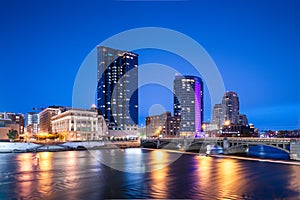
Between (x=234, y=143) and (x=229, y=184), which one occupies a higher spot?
(x=229, y=184)

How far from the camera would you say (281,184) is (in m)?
26.7

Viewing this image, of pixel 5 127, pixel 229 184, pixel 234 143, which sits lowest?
pixel 234 143

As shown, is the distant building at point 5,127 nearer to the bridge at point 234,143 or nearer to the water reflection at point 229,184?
the bridge at point 234,143

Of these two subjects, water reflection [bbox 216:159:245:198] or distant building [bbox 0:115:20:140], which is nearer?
water reflection [bbox 216:159:245:198]

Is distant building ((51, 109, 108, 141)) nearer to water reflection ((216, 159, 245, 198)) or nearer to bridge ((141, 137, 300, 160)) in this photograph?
bridge ((141, 137, 300, 160))

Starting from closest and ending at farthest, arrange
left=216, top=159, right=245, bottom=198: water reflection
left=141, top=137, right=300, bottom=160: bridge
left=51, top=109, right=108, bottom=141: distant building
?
left=216, top=159, right=245, bottom=198: water reflection < left=141, top=137, right=300, bottom=160: bridge < left=51, top=109, right=108, bottom=141: distant building

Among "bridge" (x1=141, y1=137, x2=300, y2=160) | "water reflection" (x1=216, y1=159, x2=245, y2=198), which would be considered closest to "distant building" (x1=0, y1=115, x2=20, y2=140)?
"bridge" (x1=141, y1=137, x2=300, y2=160)

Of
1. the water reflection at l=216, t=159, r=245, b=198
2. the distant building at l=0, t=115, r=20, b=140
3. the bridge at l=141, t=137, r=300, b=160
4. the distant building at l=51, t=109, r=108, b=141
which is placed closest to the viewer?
the water reflection at l=216, t=159, r=245, b=198

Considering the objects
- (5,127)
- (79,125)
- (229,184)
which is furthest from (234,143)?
(5,127)

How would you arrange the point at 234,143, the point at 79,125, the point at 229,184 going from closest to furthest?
1. the point at 229,184
2. the point at 234,143
3. the point at 79,125

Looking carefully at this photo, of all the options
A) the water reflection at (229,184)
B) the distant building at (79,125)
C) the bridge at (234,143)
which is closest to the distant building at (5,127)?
the distant building at (79,125)

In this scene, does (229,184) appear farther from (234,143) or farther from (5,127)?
(5,127)

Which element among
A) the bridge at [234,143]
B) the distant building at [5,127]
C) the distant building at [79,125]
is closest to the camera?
the bridge at [234,143]

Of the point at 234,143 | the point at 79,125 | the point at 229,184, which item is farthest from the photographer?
the point at 79,125
